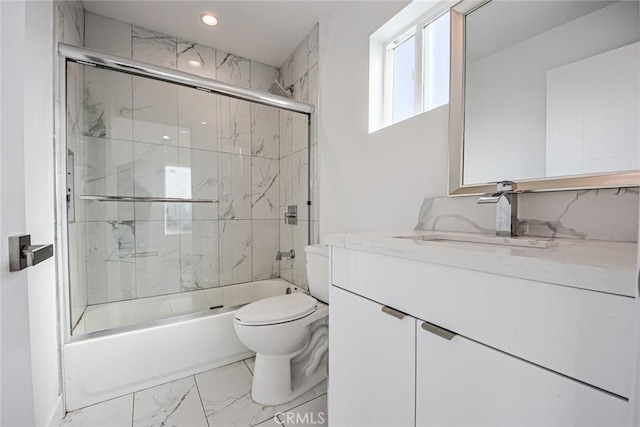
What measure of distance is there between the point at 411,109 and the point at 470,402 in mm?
1305

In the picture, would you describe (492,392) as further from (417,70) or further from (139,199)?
(139,199)

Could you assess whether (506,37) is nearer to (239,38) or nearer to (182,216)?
(239,38)

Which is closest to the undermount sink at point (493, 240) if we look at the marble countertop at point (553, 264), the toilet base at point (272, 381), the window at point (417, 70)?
the marble countertop at point (553, 264)

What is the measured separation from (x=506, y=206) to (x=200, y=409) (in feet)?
5.14

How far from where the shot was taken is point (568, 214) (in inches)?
33.1

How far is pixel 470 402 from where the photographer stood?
0.56m

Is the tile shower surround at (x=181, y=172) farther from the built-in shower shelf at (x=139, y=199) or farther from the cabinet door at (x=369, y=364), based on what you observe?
the cabinet door at (x=369, y=364)

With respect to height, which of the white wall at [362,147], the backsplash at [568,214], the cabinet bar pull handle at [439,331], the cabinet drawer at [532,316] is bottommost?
the cabinet bar pull handle at [439,331]

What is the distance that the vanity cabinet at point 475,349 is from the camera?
16.0 inches

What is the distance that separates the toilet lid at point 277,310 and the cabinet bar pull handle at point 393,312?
2.32 ft

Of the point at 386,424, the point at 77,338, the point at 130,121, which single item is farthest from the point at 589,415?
the point at 130,121

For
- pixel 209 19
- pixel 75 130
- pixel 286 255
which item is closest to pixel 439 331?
pixel 286 255

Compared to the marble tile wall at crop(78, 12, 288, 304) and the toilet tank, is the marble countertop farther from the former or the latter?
the marble tile wall at crop(78, 12, 288, 304)

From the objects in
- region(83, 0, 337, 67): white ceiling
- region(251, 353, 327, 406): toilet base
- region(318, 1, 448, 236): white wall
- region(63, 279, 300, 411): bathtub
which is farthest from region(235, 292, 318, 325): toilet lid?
region(83, 0, 337, 67): white ceiling
